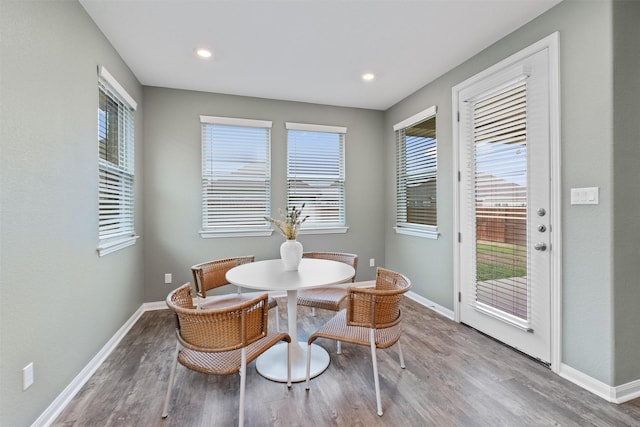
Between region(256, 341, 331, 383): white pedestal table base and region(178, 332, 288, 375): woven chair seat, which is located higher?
region(178, 332, 288, 375): woven chair seat

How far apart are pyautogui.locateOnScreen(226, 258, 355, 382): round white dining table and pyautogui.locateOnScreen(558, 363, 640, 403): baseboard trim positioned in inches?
67.2

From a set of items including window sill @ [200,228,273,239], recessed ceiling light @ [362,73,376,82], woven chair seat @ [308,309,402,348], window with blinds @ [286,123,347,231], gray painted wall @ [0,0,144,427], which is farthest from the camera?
window with blinds @ [286,123,347,231]

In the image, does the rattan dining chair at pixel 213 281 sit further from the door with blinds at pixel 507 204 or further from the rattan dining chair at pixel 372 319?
the door with blinds at pixel 507 204

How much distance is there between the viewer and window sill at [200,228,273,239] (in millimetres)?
3773

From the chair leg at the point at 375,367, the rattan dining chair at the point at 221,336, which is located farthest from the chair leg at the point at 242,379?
the chair leg at the point at 375,367

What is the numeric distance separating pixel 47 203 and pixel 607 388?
364 cm

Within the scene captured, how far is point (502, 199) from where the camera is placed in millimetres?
2654

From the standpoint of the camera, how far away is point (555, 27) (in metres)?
2.19

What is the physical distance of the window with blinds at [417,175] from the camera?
3586mm

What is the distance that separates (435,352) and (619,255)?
57.3 inches

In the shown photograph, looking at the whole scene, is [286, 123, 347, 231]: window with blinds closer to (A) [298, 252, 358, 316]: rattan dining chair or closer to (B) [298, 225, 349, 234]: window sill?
(B) [298, 225, 349, 234]: window sill

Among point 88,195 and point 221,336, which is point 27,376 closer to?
point 221,336

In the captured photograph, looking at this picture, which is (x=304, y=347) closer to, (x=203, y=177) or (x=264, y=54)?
(x=203, y=177)

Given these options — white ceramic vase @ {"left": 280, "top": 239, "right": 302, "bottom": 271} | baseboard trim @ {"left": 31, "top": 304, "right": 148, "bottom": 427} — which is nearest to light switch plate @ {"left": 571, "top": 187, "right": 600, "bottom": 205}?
white ceramic vase @ {"left": 280, "top": 239, "right": 302, "bottom": 271}
